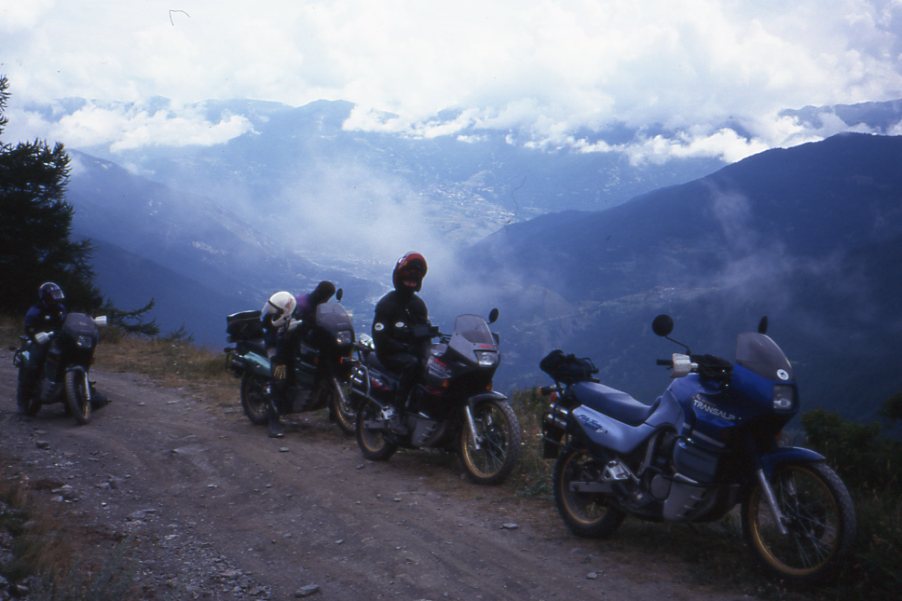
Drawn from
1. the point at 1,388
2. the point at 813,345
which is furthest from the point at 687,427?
the point at 813,345

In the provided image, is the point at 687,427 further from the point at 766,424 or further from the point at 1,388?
the point at 1,388

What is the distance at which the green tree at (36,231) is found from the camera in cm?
2605

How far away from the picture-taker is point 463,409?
23.9 ft

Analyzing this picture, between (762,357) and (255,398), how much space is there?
734 centimetres

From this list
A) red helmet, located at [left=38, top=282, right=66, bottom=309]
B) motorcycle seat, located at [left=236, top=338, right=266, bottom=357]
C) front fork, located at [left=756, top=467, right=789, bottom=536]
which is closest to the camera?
front fork, located at [left=756, top=467, right=789, bottom=536]

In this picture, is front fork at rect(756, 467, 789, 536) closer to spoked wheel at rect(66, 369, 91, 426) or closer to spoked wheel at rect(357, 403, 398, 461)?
spoked wheel at rect(357, 403, 398, 461)

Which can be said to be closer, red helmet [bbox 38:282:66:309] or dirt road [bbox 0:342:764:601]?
dirt road [bbox 0:342:764:601]

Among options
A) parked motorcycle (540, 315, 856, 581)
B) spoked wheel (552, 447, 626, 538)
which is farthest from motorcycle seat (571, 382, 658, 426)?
spoked wheel (552, 447, 626, 538)

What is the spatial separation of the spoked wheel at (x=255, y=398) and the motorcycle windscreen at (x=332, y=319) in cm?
123

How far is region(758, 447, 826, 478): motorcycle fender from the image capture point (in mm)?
4324

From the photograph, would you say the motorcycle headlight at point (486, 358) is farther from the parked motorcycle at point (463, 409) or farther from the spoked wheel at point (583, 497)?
the spoked wheel at point (583, 497)

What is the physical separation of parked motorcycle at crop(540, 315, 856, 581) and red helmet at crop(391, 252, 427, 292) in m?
2.89

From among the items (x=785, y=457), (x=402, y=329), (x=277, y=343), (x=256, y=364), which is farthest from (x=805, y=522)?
(x=256, y=364)

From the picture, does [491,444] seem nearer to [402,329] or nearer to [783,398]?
[402,329]
